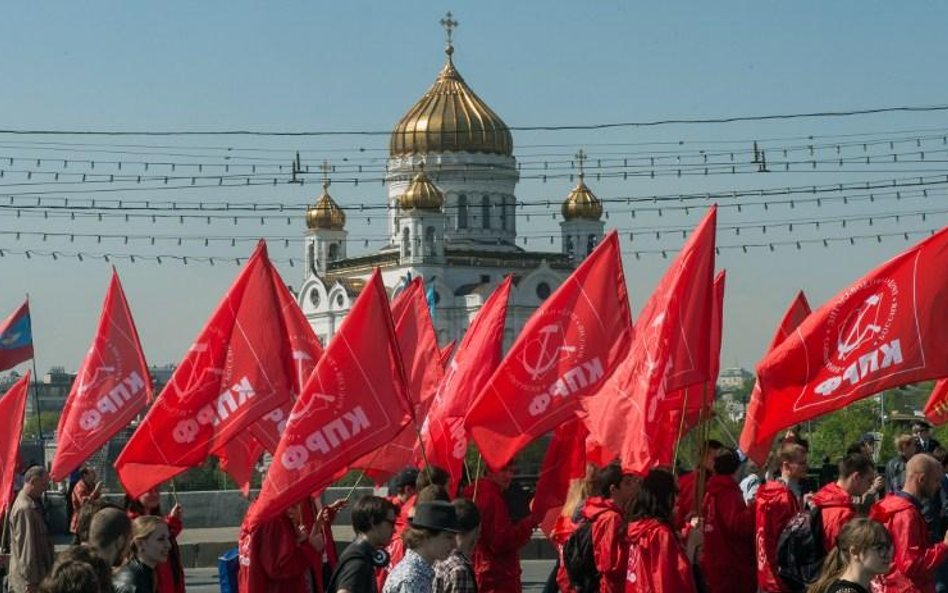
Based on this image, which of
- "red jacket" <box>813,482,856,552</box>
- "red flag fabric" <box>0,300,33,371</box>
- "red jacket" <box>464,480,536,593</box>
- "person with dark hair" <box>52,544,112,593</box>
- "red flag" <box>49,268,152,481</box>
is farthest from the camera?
"red flag fabric" <box>0,300,33,371</box>

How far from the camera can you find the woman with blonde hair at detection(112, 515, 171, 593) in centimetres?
771

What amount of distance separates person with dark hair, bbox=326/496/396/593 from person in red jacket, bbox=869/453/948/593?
187 cm

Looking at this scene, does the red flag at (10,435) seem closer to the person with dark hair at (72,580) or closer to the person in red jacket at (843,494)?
the person in red jacket at (843,494)

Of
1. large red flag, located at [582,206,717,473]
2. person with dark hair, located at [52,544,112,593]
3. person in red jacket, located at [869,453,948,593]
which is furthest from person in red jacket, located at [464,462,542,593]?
person with dark hair, located at [52,544,112,593]

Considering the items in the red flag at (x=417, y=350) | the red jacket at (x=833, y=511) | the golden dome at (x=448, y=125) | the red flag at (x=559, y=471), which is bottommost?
the red jacket at (x=833, y=511)

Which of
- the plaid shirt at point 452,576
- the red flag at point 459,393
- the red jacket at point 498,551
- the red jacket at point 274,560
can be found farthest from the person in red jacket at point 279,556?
the red flag at point 459,393

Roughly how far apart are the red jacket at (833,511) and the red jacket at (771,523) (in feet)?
1.25

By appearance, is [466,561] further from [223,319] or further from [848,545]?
[223,319]

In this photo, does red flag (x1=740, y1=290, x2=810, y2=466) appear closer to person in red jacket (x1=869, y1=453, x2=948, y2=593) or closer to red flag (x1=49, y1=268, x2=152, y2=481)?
person in red jacket (x1=869, y1=453, x2=948, y2=593)

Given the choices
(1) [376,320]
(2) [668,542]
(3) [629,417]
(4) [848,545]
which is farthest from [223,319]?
(4) [848,545]

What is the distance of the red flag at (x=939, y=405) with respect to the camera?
586 inches

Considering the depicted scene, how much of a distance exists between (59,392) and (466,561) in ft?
548

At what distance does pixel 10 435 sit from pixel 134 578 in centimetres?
503

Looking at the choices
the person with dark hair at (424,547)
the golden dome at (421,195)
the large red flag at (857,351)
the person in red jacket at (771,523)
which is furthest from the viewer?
the golden dome at (421,195)
